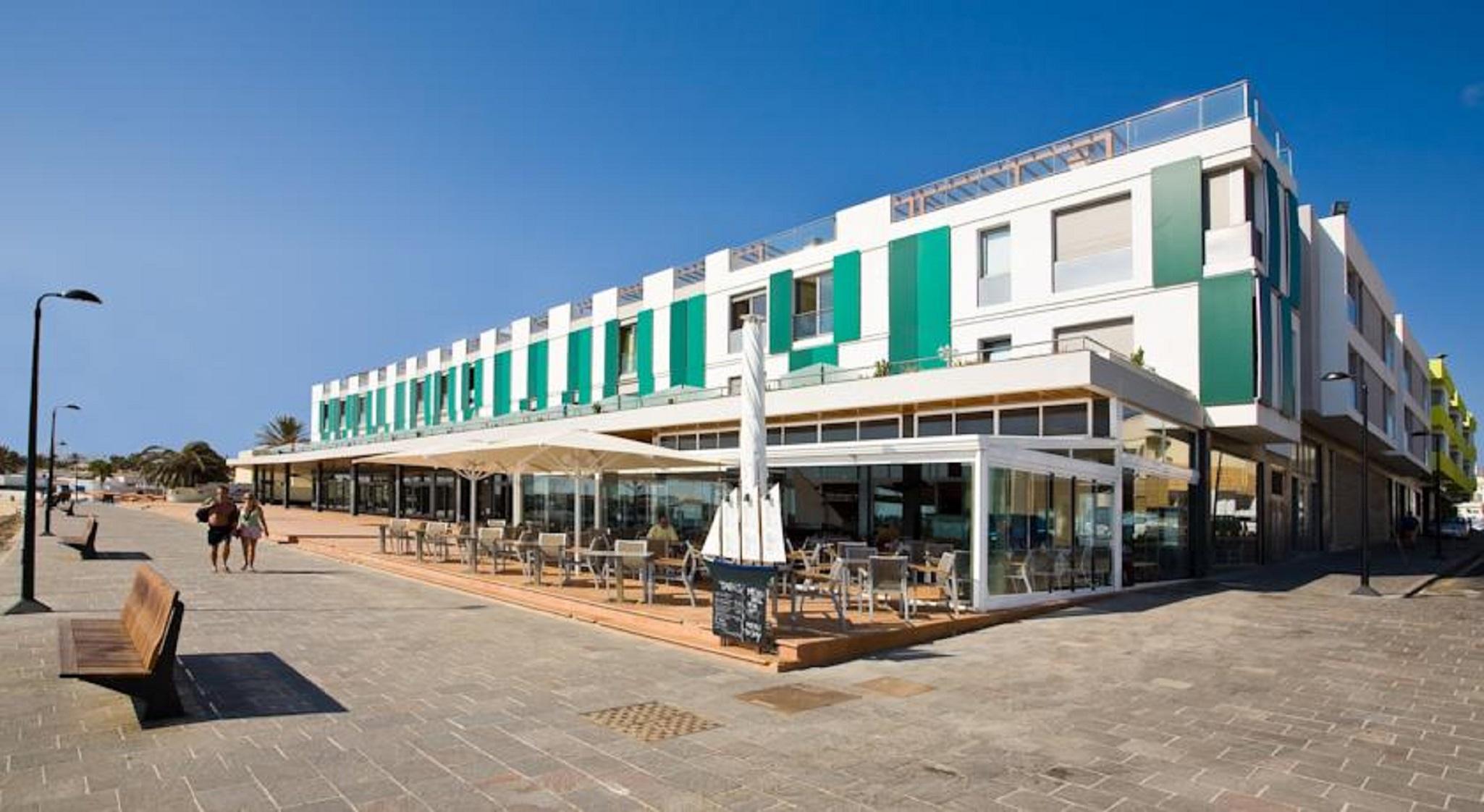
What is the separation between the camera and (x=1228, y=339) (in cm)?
1853

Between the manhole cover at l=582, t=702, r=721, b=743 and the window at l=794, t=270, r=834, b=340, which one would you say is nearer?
the manhole cover at l=582, t=702, r=721, b=743

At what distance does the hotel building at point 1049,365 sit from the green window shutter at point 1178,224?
45 millimetres

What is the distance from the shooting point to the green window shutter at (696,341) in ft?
97.8

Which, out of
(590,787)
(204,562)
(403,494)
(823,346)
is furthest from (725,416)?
(403,494)

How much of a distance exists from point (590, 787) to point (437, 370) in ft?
149

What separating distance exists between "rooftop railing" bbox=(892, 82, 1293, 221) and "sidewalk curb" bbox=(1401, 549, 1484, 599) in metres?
10.3

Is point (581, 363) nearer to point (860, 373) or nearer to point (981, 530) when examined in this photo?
point (860, 373)

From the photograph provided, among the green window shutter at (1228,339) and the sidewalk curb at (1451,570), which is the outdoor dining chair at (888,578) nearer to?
the green window shutter at (1228,339)

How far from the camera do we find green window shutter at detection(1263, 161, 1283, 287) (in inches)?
770

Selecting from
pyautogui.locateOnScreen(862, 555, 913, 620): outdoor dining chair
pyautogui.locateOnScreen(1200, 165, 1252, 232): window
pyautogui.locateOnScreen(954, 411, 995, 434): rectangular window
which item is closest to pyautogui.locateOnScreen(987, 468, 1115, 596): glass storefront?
pyautogui.locateOnScreen(862, 555, 913, 620): outdoor dining chair

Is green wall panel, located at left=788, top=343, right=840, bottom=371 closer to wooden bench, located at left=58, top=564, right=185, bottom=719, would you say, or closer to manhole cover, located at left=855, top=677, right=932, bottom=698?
manhole cover, located at left=855, top=677, right=932, bottom=698

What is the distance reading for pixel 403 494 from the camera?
45.2 meters

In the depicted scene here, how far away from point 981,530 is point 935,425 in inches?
221

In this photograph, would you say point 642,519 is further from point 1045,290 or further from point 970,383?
point 1045,290
